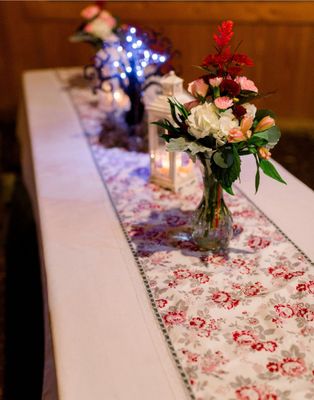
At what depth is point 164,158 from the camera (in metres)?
1.27

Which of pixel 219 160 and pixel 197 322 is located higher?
pixel 219 160

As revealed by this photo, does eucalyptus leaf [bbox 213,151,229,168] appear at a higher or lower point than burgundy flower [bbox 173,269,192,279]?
higher

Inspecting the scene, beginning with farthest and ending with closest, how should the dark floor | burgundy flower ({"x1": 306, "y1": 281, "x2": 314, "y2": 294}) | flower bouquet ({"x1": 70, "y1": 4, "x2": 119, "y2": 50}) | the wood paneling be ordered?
the wood paneling, flower bouquet ({"x1": 70, "y1": 4, "x2": 119, "y2": 50}), the dark floor, burgundy flower ({"x1": 306, "y1": 281, "x2": 314, "y2": 294})

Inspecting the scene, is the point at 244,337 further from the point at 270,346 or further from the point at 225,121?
the point at 225,121

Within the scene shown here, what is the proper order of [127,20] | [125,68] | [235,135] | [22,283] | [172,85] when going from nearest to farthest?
[235,135] → [172,85] → [125,68] → [22,283] → [127,20]

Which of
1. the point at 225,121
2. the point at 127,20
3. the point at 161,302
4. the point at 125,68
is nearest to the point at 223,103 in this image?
the point at 225,121

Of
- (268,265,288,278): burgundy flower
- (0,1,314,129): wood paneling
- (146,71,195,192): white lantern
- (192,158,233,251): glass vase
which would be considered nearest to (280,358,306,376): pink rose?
(268,265,288,278): burgundy flower

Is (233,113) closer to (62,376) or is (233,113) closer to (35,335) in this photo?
(62,376)

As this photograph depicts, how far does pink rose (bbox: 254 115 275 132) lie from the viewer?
31.2 inches

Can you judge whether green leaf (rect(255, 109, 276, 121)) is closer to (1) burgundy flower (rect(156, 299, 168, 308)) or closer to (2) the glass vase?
(2) the glass vase

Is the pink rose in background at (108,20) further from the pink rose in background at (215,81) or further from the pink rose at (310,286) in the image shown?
the pink rose at (310,286)

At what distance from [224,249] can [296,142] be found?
59 cm

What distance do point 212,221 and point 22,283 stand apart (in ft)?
3.89

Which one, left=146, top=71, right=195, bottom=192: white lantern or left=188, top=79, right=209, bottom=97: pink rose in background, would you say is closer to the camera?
left=188, top=79, right=209, bottom=97: pink rose in background
